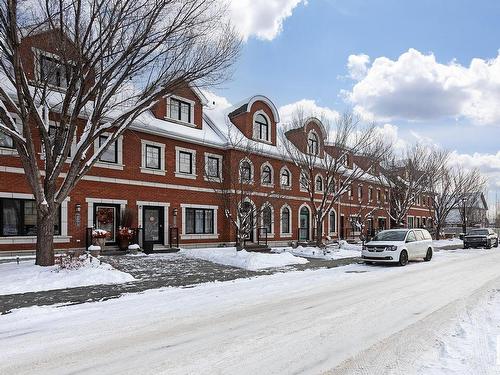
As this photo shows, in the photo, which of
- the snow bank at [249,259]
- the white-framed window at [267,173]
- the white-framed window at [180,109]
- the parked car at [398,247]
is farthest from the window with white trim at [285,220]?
the snow bank at [249,259]

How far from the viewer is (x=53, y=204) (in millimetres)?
12602

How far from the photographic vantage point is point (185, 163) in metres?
23.3

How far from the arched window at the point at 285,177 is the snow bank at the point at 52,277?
17903 mm

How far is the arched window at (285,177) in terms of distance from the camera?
96.1ft

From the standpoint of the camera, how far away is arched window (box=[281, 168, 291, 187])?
1153 inches

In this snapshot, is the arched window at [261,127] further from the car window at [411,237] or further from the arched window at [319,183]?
the car window at [411,237]

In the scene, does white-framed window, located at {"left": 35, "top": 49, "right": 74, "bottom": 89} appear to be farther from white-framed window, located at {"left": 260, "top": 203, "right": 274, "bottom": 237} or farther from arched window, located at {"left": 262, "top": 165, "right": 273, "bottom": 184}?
arched window, located at {"left": 262, "top": 165, "right": 273, "bottom": 184}

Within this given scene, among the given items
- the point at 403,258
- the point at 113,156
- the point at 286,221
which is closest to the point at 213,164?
the point at 113,156

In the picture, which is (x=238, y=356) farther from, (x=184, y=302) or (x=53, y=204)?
(x=53, y=204)

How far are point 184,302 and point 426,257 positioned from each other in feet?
48.1

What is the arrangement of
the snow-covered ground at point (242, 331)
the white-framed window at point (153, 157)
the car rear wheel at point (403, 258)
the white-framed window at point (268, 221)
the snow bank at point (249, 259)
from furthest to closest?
the white-framed window at point (268, 221) → the white-framed window at point (153, 157) → the car rear wheel at point (403, 258) → the snow bank at point (249, 259) → the snow-covered ground at point (242, 331)

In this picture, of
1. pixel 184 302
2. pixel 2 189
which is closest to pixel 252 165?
pixel 2 189

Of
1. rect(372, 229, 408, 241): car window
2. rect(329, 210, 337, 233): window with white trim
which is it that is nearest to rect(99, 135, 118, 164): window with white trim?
rect(372, 229, 408, 241): car window

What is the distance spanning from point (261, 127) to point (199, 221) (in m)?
8.22
